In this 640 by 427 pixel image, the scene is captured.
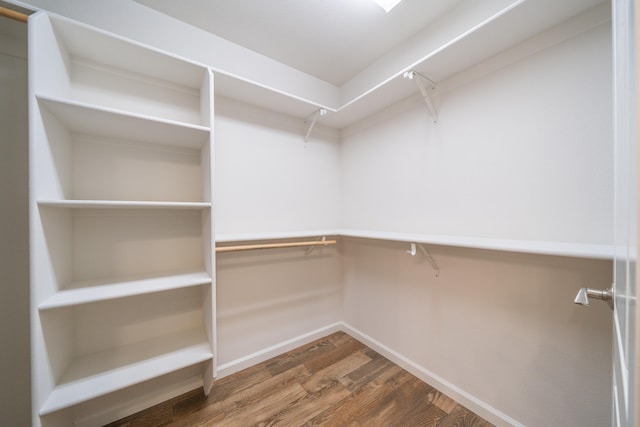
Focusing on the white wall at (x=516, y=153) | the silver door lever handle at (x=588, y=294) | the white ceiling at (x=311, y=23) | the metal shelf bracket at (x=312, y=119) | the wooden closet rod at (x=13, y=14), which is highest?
the white ceiling at (x=311, y=23)

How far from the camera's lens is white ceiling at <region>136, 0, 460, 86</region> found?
4.57 ft

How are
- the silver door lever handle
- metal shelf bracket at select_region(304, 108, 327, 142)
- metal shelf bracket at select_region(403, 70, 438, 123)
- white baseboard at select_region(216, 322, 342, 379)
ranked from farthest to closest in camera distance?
metal shelf bracket at select_region(304, 108, 327, 142), white baseboard at select_region(216, 322, 342, 379), metal shelf bracket at select_region(403, 70, 438, 123), the silver door lever handle

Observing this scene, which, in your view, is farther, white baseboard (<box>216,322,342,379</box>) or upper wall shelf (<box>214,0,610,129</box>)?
white baseboard (<box>216,322,342,379</box>)

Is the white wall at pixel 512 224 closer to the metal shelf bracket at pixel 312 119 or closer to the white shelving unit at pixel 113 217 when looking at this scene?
the metal shelf bracket at pixel 312 119

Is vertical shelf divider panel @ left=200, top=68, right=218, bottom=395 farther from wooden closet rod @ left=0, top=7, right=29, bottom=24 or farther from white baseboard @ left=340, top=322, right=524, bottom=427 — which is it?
white baseboard @ left=340, top=322, right=524, bottom=427

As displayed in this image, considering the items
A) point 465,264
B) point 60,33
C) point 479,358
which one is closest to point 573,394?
point 479,358

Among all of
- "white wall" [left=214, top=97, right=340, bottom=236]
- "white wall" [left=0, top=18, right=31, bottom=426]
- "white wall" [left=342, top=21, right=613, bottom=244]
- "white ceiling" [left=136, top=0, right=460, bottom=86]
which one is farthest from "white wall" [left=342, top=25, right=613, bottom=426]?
"white wall" [left=0, top=18, right=31, bottom=426]

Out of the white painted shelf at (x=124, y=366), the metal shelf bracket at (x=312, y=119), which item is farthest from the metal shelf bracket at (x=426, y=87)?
the white painted shelf at (x=124, y=366)

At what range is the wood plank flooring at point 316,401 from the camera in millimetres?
1326

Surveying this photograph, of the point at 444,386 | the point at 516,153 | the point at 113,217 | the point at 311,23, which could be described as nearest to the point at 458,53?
the point at 516,153

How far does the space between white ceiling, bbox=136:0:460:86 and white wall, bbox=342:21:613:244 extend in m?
0.49

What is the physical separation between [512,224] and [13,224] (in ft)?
8.24

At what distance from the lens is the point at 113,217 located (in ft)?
4.30

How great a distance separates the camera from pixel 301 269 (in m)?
2.07
